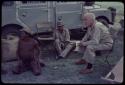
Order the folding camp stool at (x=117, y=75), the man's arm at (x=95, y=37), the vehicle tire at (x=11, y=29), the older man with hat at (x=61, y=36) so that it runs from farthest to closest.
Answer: the vehicle tire at (x=11, y=29) < the older man with hat at (x=61, y=36) < the man's arm at (x=95, y=37) < the folding camp stool at (x=117, y=75)

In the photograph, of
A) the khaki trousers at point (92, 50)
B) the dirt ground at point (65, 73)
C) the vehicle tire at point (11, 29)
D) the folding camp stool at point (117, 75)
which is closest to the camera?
the folding camp stool at point (117, 75)

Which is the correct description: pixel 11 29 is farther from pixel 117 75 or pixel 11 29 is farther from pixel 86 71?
pixel 117 75

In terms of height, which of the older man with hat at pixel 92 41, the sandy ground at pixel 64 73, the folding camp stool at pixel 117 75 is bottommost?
the sandy ground at pixel 64 73

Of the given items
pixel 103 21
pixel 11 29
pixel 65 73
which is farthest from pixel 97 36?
pixel 103 21

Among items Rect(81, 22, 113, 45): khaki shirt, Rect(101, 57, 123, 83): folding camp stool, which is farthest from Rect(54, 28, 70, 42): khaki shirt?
Rect(101, 57, 123, 83): folding camp stool

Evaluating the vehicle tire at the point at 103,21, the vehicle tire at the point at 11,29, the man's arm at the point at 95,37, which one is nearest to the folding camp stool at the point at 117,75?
the man's arm at the point at 95,37

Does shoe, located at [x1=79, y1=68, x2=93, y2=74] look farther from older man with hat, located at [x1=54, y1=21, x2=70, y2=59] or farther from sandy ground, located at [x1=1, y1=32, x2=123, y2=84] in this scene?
older man with hat, located at [x1=54, y1=21, x2=70, y2=59]

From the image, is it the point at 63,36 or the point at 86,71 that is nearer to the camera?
the point at 86,71

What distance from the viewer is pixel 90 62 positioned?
5.92 meters

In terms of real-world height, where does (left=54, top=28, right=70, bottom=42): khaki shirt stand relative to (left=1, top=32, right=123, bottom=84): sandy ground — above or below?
above

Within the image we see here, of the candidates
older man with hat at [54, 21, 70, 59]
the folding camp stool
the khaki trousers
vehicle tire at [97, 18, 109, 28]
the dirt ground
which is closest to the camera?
the folding camp stool

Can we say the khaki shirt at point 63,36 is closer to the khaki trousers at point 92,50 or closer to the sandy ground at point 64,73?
the sandy ground at point 64,73

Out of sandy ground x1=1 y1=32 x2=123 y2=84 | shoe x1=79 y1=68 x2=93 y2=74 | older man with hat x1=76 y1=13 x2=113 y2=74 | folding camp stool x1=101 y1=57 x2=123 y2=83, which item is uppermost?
older man with hat x1=76 y1=13 x2=113 y2=74

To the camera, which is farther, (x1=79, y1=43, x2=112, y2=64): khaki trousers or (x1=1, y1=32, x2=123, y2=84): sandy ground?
(x1=79, y1=43, x2=112, y2=64): khaki trousers
